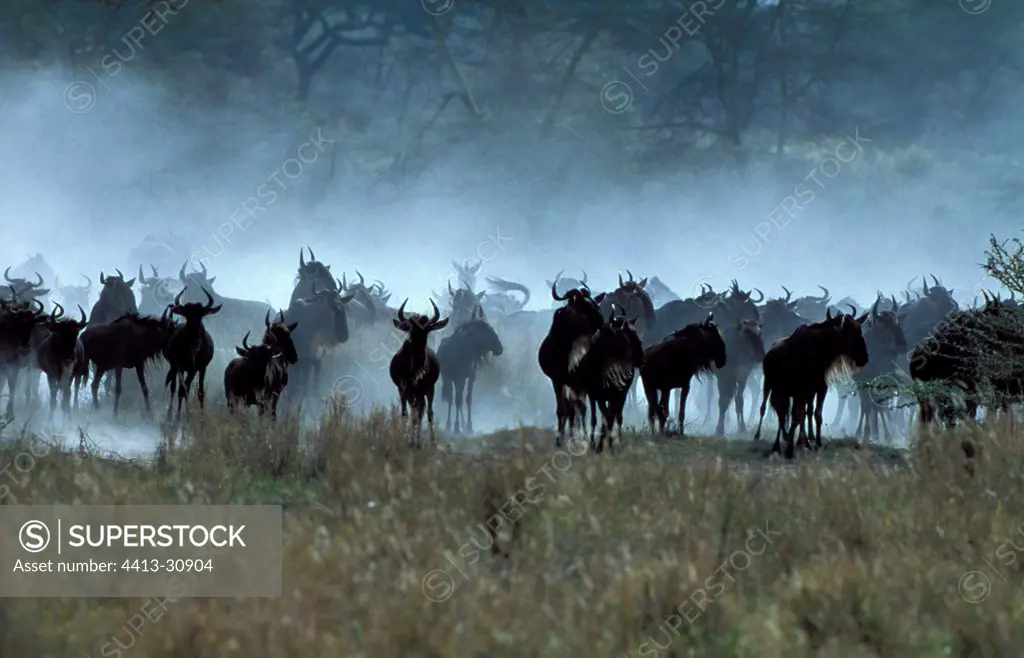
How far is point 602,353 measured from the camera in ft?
37.5

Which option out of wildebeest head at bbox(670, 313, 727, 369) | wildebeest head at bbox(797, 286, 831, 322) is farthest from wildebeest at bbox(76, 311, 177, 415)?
wildebeest head at bbox(797, 286, 831, 322)

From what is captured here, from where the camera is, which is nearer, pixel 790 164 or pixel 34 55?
pixel 34 55

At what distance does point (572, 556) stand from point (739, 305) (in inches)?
668

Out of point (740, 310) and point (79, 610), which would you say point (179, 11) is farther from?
point (79, 610)

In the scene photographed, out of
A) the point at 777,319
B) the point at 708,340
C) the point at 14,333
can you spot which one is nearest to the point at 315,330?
the point at 14,333

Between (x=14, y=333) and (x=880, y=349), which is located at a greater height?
(x=14, y=333)

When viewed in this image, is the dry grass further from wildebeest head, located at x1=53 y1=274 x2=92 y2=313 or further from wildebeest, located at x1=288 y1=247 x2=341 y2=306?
Answer: wildebeest head, located at x1=53 y1=274 x2=92 y2=313

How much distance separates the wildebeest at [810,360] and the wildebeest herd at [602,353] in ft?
0.06

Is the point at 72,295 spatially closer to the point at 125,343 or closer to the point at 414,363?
the point at 125,343

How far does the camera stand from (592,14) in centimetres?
3262

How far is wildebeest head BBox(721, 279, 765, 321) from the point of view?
22.1 m

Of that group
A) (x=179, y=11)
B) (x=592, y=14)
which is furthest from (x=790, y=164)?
(x=179, y=11)

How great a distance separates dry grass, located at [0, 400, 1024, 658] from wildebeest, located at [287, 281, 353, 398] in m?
12.2

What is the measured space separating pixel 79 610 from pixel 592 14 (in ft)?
99.5
